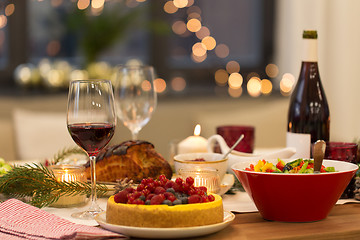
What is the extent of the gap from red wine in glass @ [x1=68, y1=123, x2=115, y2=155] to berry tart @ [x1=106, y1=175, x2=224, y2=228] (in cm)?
14

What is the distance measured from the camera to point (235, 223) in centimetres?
95

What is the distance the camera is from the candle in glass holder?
1091mm

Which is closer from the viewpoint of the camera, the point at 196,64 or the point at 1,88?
the point at 1,88

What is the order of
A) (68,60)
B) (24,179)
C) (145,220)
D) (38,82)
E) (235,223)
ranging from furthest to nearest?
(68,60) < (38,82) < (24,179) < (235,223) < (145,220)

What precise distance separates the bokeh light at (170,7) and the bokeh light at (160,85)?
0.43 meters

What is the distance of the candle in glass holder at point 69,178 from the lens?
1.09 m

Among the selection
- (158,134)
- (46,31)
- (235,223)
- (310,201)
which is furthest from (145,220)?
(46,31)

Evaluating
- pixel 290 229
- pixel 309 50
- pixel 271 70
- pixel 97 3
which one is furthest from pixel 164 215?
pixel 271 70

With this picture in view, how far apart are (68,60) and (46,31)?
0.22 metres

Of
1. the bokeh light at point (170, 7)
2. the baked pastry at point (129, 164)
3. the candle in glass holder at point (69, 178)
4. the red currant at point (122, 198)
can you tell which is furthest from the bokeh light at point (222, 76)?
the red currant at point (122, 198)

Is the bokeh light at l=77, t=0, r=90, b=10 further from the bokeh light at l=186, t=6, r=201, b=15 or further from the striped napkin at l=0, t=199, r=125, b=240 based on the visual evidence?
the striped napkin at l=0, t=199, r=125, b=240

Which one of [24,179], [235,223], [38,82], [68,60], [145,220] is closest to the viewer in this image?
[145,220]

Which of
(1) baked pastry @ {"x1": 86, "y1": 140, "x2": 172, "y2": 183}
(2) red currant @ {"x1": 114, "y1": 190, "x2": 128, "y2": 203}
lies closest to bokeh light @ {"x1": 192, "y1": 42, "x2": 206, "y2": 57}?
(1) baked pastry @ {"x1": 86, "y1": 140, "x2": 172, "y2": 183}

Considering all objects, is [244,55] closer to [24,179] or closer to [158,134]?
[158,134]
